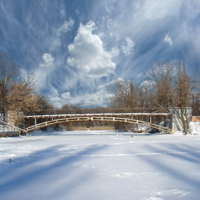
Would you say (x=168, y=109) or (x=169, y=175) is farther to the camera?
(x=168, y=109)

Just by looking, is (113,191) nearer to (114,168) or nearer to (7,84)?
(114,168)

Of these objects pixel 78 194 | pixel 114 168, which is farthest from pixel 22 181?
pixel 114 168

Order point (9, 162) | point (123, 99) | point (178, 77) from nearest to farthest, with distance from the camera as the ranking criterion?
point (9, 162) → point (178, 77) → point (123, 99)

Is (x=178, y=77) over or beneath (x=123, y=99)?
over

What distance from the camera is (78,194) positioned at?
346 cm

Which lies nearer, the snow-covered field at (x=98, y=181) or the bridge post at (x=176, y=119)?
the snow-covered field at (x=98, y=181)

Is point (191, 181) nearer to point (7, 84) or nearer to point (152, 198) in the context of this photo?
point (152, 198)

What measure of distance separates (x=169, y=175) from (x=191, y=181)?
0.63 metres

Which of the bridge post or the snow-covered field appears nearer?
the snow-covered field

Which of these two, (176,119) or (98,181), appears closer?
(98,181)

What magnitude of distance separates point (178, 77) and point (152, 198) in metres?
23.6

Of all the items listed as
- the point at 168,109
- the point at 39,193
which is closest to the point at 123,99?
the point at 168,109

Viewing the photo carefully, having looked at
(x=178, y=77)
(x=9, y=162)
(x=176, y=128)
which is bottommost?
(x=176, y=128)

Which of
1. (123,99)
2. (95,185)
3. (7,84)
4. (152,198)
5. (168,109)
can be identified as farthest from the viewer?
(123,99)
